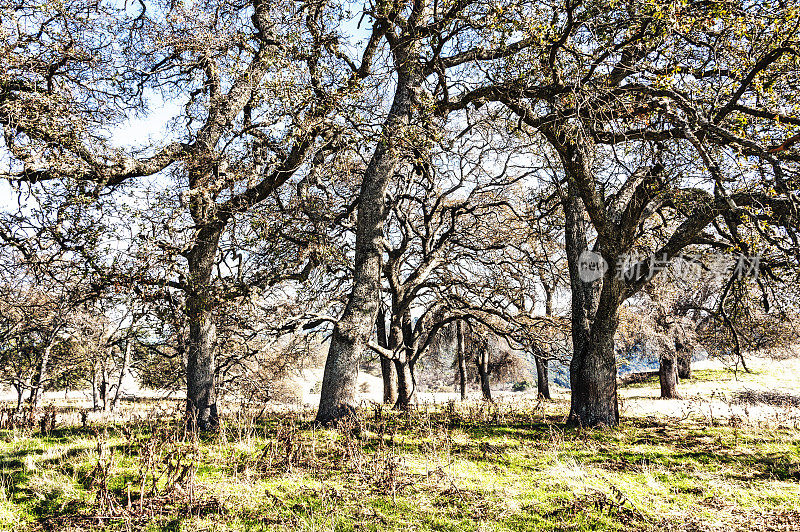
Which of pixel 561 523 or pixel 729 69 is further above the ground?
pixel 729 69

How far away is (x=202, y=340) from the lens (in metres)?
8.89

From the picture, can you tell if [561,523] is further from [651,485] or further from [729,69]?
[729,69]

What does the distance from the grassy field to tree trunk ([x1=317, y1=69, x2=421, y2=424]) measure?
3.06 ft

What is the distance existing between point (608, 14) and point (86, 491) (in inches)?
352

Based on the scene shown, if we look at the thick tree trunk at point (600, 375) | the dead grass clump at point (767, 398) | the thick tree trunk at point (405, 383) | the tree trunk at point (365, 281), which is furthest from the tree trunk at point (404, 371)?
the dead grass clump at point (767, 398)

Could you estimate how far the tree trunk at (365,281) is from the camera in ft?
27.1

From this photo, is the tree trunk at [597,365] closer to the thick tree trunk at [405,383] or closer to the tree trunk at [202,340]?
the thick tree trunk at [405,383]

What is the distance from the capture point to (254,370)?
20625 millimetres

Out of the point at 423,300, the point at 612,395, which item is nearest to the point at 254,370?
the point at 423,300

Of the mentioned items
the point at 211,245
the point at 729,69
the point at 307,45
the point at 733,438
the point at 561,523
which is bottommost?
the point at 733,438

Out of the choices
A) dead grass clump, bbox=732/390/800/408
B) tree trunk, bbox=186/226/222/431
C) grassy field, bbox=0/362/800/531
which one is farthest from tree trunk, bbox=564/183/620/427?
dead grass clump, bbox=732/390/800/408

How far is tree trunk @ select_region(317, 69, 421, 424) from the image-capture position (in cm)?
827

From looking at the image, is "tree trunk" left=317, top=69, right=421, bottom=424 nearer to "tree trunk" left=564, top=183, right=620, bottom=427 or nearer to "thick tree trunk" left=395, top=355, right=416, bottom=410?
"thick tree trunk" left=395, top=355, right=416, bottom=410

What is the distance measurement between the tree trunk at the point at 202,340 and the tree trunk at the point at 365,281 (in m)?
2.31
